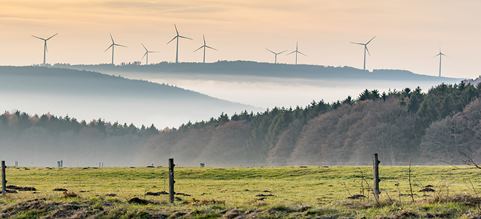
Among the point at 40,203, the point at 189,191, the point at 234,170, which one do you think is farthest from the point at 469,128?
the point at 40,203

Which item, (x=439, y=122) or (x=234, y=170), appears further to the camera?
(x=439, y=122)

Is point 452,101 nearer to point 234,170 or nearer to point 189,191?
point 234,170

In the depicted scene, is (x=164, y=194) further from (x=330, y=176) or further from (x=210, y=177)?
(x=210, y=177)

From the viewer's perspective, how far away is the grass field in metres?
34.4

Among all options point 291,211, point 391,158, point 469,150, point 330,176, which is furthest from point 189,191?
point 391,158

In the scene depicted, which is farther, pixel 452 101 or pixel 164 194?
pixel 452 101

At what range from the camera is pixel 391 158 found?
193 meters

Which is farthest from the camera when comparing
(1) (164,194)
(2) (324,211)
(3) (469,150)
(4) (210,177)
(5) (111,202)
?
(3) (469,150)

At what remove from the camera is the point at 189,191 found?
58750 mm

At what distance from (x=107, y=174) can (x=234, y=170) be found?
9.02 m

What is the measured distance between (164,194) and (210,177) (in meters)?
30.0

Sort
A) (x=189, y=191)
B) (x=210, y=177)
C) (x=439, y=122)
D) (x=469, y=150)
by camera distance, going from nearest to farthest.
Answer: (x=189, y=191) → (x=210, y=177) → (x=469, y=150) → (x=439, y=122)

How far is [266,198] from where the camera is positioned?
49625mm

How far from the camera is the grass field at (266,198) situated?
113 feet
